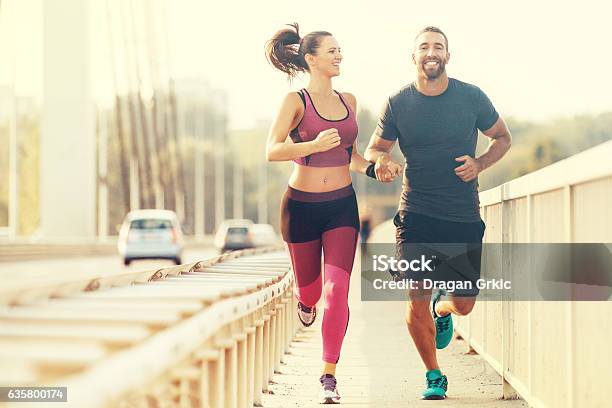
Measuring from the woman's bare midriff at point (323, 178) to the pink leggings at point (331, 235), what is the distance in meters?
0.03

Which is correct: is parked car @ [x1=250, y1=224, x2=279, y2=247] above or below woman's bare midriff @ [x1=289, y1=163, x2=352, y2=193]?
below

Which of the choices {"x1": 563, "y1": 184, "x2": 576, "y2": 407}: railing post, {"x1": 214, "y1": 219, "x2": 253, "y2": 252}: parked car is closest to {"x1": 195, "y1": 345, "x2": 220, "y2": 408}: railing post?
{"x1": 563, "y1": 184, "x2": 576, "y2": 407}: railing post

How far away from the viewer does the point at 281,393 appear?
26.6ft

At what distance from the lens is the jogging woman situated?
7438 millimetres

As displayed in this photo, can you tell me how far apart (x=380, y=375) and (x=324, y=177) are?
7.96 feet

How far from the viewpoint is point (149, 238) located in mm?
36938

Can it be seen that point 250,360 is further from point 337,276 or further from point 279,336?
point 279,336

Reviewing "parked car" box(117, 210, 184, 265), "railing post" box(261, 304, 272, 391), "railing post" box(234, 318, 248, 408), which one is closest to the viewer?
"railing post" box(234, 318, 248, 408)

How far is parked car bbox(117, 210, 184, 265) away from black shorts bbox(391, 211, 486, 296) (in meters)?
29.3

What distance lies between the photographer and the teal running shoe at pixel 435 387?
772 centimetres

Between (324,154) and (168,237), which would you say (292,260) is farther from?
(168,237)

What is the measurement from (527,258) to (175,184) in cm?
8042

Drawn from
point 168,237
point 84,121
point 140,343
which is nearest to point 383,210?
point 84,121

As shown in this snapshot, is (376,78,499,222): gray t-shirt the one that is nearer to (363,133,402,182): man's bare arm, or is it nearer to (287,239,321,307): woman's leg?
(363,133,402,182): man's bare arm
